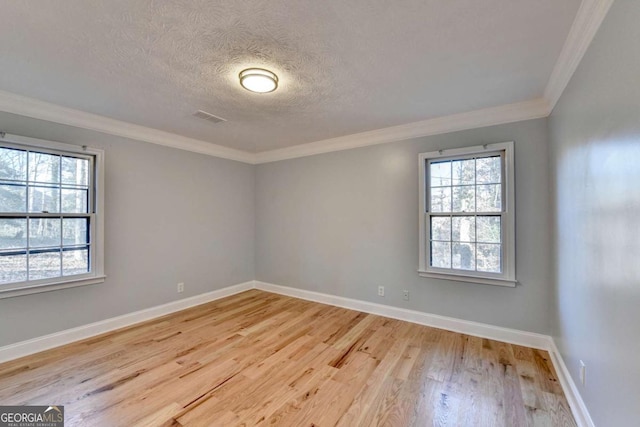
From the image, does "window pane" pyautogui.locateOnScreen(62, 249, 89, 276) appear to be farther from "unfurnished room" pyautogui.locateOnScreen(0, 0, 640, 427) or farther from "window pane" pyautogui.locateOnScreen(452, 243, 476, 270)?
"window pane" pyautogui.locateOnScreen(452, 243, 476, 270)

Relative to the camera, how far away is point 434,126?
128 inches

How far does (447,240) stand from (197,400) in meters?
2.97

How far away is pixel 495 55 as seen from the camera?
6.39 ft

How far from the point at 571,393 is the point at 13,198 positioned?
5.09m

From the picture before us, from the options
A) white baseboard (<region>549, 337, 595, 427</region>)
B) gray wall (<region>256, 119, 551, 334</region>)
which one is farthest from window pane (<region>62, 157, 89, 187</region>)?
white baseboard (<region>549, 337, 595, 427</region>)

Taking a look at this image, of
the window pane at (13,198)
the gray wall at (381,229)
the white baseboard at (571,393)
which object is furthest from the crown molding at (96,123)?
the white baseboard at (571,393)

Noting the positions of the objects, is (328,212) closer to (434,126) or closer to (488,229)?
(434,126)

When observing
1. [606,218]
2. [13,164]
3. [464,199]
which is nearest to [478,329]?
[464,199]

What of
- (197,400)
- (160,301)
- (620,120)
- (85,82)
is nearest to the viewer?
(620,120)

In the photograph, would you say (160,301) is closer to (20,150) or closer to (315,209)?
(20,150)

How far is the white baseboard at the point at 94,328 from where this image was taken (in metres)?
2.56

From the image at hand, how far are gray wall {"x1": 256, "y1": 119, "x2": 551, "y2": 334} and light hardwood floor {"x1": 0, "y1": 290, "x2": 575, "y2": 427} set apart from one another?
17.8 inches

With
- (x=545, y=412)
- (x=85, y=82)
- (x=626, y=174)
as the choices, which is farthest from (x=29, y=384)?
(x=626, y=174)

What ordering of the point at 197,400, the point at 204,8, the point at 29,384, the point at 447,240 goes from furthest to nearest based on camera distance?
1. the point at 447,240
2. the point at 29,384
3. the point at 197,400
4. the point at 204,8
